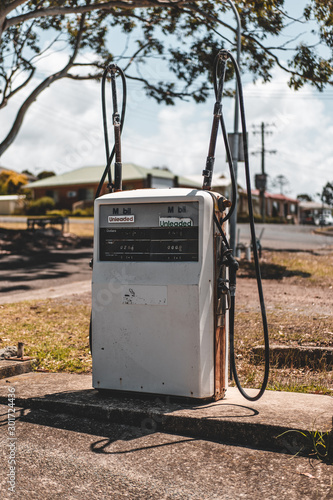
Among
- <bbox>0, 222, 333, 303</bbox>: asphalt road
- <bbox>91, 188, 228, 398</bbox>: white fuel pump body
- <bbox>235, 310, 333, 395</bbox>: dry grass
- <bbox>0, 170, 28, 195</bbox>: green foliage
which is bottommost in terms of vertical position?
<bbox>235, 310, 333, 395</bbox>: dry grass

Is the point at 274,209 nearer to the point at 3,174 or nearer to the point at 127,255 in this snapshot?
the point at 3,174

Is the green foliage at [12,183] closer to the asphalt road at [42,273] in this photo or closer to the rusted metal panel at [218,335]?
the asphalt road at [42,273]

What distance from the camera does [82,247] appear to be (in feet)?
72.2

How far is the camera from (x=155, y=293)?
353 cm

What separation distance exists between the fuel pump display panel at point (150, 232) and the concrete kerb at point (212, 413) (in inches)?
35.9

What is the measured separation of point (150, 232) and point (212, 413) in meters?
1.17

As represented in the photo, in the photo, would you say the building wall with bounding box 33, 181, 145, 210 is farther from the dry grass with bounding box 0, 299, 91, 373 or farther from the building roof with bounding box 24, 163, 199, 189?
the dry grass with bounding box 0, 299, 91, 373

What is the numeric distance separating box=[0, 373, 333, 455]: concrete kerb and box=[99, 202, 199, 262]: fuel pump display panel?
0.91 metres

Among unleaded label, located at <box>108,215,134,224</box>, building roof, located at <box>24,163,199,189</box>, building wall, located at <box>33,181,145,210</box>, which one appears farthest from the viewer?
building wall, located at <box>33,181,145,210</box>

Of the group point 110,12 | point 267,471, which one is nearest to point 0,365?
point 267,471

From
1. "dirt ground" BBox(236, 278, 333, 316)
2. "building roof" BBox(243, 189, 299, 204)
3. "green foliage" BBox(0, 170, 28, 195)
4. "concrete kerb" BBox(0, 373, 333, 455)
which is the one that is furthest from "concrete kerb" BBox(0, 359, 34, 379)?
"building roof" BBox(243, 189, 299, 204)

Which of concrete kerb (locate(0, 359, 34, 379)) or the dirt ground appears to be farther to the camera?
the dirt ground

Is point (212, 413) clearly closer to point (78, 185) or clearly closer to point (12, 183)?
point (78, 185)

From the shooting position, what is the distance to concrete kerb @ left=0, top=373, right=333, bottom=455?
121 inches
